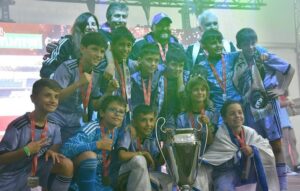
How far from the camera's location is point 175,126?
135 inches

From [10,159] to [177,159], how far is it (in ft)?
3.37

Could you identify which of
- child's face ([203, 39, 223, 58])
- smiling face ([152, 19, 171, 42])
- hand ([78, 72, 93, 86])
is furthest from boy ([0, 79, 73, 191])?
child's face ([203, 39, 223, 58])

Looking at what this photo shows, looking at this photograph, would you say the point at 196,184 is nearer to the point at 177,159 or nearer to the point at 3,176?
the point at 177,159

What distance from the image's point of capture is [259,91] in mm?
A: 3613

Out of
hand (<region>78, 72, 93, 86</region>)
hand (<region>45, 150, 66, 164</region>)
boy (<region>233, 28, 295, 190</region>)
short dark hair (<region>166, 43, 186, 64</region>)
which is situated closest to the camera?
hand (<region>45, 150, 66, 164</region>)

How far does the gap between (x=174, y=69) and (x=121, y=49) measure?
0.44 metres

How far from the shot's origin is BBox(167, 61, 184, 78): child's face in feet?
11.5

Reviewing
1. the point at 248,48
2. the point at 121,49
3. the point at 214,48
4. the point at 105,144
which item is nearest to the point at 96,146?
the point at 105,144

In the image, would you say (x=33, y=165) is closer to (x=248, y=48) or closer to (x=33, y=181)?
(x=33, y=181)

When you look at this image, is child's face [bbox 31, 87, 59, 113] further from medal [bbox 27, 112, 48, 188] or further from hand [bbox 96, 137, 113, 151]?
hand [bbox 96, 137, 113, 151]

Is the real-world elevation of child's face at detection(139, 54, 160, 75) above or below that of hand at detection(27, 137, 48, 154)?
above

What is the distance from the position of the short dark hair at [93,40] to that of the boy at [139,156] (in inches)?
19.8

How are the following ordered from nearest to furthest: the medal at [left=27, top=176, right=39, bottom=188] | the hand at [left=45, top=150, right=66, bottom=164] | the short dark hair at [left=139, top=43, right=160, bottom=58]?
the medal at [left=27, top=176, right=39, bottom=188], the hand at [left=45, top=150, right=66, bottom=164], the short dark hair at [left=139, top=43, right=160, bottom=58]

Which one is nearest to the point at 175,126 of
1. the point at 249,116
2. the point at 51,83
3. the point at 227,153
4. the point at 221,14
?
the point at 227,153
